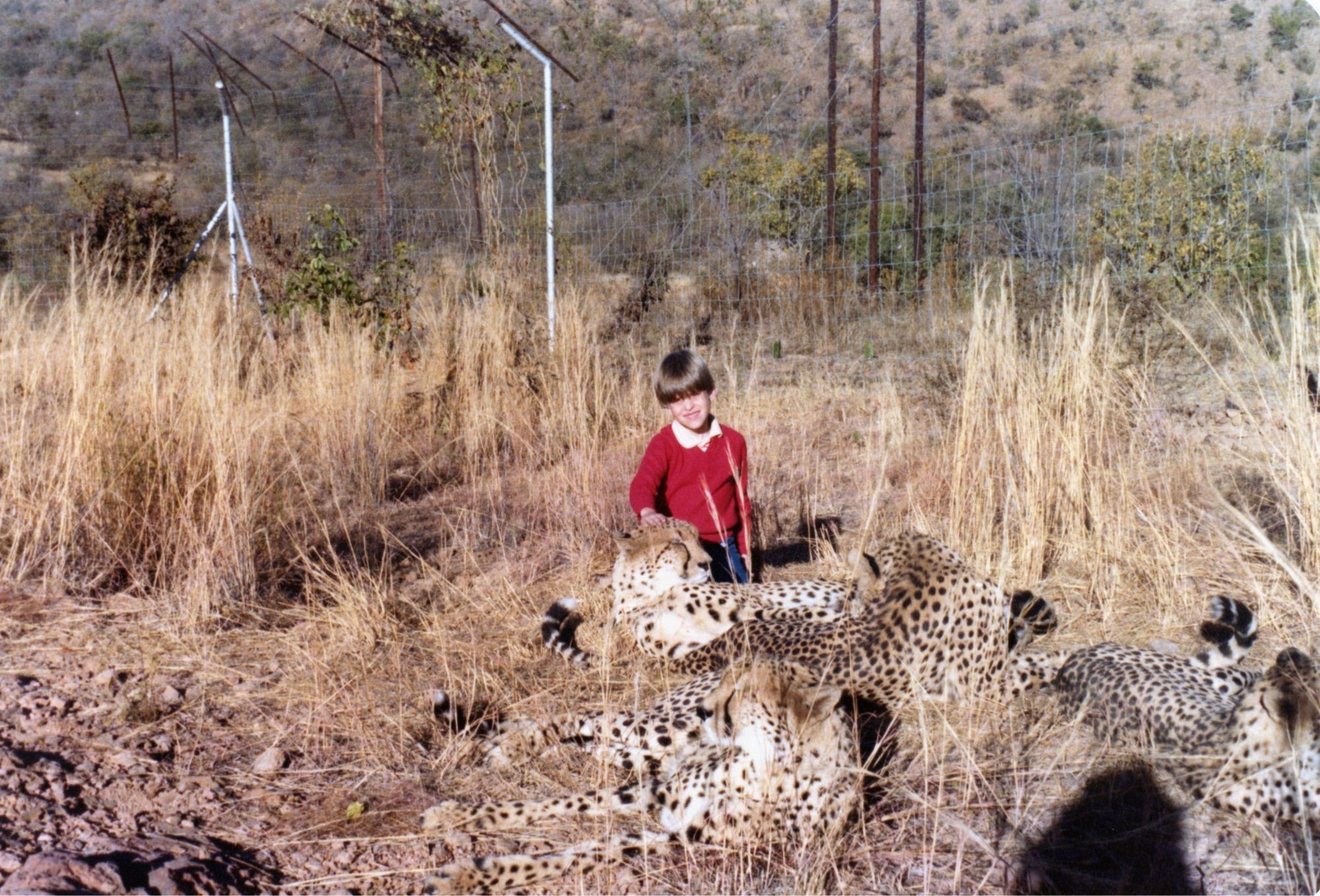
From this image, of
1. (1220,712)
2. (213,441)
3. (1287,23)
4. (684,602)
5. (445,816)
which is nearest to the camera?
(445,816)

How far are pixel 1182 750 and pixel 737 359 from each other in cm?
535

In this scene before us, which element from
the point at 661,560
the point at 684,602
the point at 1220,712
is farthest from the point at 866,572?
the point at 1220,712

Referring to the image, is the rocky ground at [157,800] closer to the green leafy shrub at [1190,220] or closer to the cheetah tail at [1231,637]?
the cheetah tail at [1231,637]

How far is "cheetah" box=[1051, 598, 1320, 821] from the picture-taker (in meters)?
2.13

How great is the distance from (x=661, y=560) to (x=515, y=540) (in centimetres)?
96

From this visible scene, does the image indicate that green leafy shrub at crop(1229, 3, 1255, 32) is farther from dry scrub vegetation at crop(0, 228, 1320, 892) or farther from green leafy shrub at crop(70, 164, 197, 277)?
green leafy shrub at crop(70, 164, 197, 277)

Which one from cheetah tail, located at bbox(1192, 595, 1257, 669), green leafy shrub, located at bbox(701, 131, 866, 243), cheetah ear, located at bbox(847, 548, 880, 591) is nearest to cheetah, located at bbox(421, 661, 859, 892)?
cheetah ear, located at bbox(847, 548, 880, 591)

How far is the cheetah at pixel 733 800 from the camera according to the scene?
2.09 meters

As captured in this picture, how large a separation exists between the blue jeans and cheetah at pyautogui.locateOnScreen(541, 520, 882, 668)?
34cm

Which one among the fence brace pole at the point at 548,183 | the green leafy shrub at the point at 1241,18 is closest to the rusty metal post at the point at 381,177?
the fence brace pole at the point at 548,183

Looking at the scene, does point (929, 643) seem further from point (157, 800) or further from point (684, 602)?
point (157, 800)

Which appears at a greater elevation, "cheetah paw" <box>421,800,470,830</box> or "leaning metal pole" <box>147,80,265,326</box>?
"leaning metal pole" <box>147,80,265,326</box>

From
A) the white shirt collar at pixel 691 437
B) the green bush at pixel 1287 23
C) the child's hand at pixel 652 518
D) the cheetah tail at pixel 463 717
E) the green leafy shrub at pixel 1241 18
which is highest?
the green leafy shrub at pixel 1241 18

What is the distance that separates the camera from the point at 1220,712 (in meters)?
2.42
